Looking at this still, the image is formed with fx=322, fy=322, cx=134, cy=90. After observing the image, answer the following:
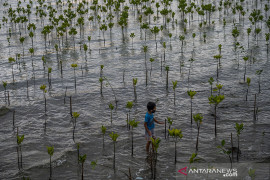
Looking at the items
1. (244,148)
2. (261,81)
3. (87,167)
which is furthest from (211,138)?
(261,81)

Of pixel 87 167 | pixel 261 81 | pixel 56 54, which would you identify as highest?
pixel 56 54

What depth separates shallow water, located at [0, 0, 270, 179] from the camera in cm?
616

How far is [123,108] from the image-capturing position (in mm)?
8719

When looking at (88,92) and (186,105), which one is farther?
(88,92)

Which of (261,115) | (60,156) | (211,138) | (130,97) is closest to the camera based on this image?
(60,156)

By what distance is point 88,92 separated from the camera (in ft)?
32.6

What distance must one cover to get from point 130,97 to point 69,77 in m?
2.96

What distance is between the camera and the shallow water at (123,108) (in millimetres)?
6160

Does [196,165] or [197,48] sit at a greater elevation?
[197,48]

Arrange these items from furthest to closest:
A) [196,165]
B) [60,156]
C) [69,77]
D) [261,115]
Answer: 1. [69,77]
2. [261,115]
3. [60,156]
4. [196,165]

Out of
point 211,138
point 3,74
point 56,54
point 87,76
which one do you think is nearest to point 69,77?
point 87,76

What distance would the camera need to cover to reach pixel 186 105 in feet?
28.6

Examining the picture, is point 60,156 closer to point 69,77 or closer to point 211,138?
point 211,138

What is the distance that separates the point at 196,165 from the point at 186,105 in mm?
2985
